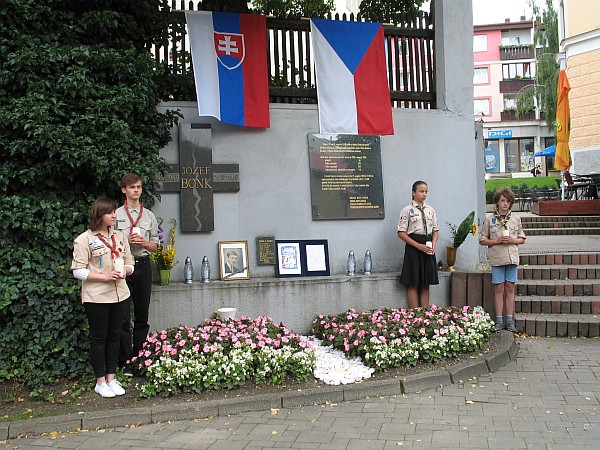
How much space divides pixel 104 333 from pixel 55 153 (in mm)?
1841

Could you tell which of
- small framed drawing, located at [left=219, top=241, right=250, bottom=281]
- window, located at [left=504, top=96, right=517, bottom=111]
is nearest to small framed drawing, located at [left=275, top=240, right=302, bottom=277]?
small framed drawing, located at [left=219, top=241, right=250, bottom=281]

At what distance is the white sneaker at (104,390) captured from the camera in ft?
18.7

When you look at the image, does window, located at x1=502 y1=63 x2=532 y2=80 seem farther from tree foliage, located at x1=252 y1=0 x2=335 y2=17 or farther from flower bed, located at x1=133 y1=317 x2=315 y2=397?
flower bed, located at x1=133 y1=317 x2=315 y2=397

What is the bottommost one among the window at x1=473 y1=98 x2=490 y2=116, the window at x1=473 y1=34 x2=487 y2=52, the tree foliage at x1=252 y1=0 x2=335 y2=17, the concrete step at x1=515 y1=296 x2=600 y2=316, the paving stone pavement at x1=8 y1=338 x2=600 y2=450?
the paving stone pavement at x1=8 y1=338 x2=600 y2=450

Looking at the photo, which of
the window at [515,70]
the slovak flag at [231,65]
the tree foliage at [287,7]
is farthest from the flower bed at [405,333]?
the window at [515,70]

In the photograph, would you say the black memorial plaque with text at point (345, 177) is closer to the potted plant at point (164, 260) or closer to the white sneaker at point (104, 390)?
the potted plant at point (164, 260)

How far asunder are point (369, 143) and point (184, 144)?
2.45 m

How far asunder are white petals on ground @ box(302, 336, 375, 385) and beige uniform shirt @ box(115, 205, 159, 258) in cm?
206

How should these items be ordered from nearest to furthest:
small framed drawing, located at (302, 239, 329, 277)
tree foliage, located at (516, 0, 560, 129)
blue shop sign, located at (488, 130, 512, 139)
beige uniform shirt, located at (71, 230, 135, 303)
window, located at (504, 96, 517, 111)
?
1. beige uniform shirt, located at (71, 230, 135, 303)
2. small framed drawing, located at (302, 239, 329, 277)
3. tree foliage, located at (516, 0, 560, 129)
4. blue shop sign, located at (488, 130, 512, 139)
5. window, located at (504, 96, 517, 111)

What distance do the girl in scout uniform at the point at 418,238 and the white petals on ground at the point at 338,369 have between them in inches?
64.4

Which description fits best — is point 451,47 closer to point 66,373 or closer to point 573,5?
point 66,373

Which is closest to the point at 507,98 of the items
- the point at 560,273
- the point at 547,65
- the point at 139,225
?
the point at 547,65

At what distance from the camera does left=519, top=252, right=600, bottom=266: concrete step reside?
32.3 ft

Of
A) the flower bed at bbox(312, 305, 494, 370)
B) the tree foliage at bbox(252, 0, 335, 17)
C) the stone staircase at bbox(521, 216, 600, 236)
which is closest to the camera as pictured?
the flower bed at bbox(312, 305, 494, 370)
